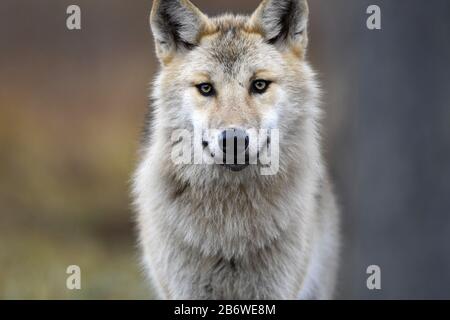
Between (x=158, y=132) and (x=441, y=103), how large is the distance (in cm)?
184

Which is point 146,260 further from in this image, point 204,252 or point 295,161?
point 295,161

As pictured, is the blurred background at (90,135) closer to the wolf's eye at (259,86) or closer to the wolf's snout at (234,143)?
the wolf's eye at (259,86)

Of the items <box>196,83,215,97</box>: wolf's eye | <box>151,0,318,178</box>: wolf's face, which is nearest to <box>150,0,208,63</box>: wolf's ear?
<box>151,0,318,178</box>: wolf's face

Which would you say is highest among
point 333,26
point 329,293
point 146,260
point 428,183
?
point 333,26

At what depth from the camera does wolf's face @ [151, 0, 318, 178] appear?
407 centimetres

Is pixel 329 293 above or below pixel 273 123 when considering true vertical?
below

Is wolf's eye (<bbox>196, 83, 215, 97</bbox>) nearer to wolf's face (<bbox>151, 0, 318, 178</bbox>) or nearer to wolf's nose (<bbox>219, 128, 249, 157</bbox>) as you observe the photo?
wolf's face (<bbox>151, 0, 318, 178</bbox>)

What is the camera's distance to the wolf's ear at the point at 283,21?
171 inches

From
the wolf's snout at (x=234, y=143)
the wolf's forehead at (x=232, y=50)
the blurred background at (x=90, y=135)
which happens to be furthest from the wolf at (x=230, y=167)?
the blurred background at (x=90, y=135)

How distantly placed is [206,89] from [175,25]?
461 millimetres

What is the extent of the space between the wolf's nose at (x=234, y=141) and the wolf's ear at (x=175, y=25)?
80cm

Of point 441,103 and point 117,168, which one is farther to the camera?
point 117,168
